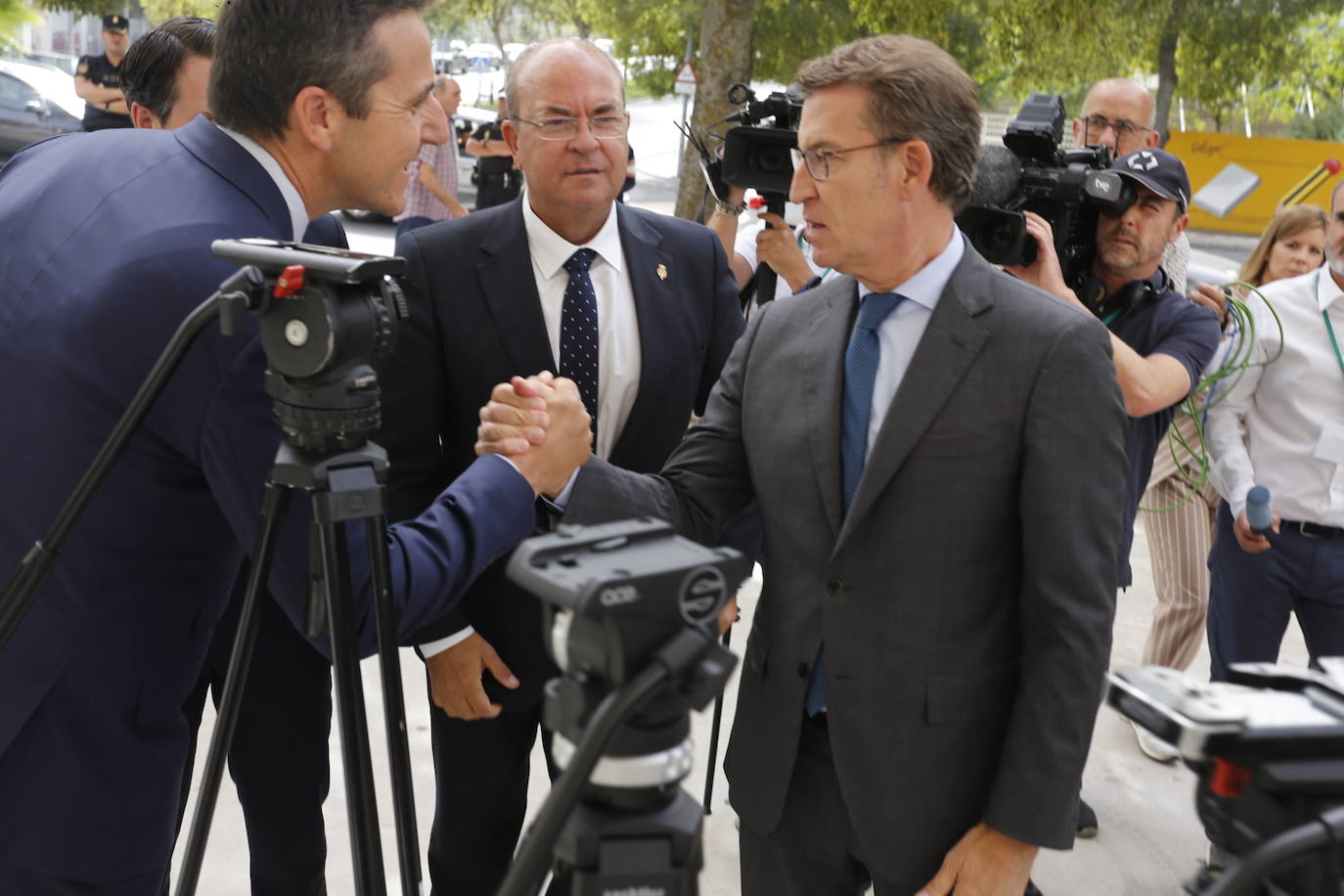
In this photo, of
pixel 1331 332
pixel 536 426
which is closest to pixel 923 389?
pixel 536 426

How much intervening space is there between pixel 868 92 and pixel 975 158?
0.21 metres

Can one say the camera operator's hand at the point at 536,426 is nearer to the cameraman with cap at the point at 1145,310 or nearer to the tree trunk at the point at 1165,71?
the cameraman with cap at the point at 1145,310

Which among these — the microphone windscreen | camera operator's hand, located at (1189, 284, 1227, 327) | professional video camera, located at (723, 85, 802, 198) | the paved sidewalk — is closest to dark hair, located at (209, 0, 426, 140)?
professional video camera, located at (723, 85, 802, 198)

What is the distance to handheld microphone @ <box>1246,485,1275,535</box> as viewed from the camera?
3.32m

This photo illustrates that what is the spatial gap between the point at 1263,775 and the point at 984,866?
0.97 m

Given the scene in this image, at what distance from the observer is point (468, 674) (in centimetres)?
254

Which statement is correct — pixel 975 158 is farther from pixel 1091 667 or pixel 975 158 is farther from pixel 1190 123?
pixel 1190 123

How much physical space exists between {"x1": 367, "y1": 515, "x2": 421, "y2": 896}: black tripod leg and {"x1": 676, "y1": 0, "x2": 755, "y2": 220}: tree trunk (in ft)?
37.6

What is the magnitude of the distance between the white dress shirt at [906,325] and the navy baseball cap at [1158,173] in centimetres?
132

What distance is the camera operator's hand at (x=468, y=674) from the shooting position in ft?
8.32

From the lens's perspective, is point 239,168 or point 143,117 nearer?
point 239,168

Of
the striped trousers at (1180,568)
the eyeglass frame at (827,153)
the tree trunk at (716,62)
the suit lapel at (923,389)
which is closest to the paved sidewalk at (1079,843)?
the striped trousers at (1180,568)

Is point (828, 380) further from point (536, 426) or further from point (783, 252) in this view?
point (783, 252)

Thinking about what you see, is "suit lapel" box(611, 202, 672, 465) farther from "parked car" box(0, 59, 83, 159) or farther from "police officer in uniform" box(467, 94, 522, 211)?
"parked car" box(0, 59, 83, 159)
